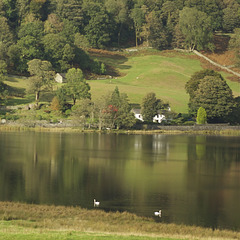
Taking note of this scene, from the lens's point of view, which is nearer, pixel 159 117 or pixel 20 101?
pixel 159 117

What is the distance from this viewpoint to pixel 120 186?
4116 cm

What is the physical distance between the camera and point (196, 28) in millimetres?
169625

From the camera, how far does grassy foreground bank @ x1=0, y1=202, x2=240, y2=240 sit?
2414cm

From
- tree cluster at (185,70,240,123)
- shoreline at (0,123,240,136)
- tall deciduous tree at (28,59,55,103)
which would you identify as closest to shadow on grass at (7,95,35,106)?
tall deciduous tree at (28,59,55,103)

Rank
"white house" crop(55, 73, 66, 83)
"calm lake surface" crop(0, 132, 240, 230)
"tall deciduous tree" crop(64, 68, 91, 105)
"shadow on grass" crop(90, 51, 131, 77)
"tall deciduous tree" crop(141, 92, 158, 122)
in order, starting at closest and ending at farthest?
"calm lake surface" crop(0, 132, 240, 230)
"tall deciduous tree" crop(141, 92, 158, 122)
"tall deciduous tree" crop(64, 68, 91, 105)
"white house" crop(55, 73, 66, 83)
"shadow on grass" crop(90, 51, 131, 77)

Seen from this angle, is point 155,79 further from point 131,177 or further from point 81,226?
point 81,226

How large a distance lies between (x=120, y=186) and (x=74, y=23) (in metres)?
140

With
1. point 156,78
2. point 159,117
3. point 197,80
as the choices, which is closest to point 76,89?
point 159,117

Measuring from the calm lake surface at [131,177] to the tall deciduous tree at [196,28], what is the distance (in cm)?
9731

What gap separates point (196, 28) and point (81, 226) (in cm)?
14945

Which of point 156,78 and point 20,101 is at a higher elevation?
point 156,78

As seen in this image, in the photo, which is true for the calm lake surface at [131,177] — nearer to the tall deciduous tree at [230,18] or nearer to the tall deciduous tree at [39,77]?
the tall deciduous tree at [39,77]

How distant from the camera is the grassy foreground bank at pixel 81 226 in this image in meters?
24.1

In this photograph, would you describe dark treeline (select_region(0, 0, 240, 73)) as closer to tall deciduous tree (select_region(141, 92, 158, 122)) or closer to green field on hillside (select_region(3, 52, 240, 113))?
green field on hillside (select_region(3, 52, 240, 113))
